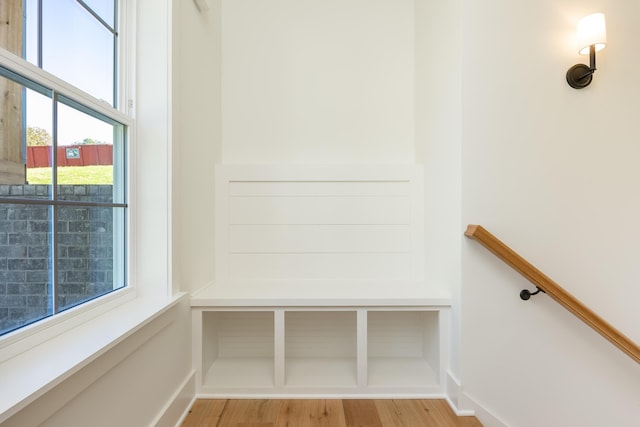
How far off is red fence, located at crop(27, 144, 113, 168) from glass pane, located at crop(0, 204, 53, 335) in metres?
0.15

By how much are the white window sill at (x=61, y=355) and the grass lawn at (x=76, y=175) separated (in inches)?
20.2

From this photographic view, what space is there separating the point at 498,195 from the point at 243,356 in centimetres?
191

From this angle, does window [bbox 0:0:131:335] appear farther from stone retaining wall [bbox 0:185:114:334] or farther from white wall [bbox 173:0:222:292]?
white wall [bbox 173:0:222:292]

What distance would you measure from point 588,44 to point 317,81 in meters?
1.49

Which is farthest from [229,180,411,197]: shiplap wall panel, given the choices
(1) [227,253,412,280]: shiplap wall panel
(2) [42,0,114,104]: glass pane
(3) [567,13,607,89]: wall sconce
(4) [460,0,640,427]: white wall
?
(3) [567,13,607,89]: wall sconce

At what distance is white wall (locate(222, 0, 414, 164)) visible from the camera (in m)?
2.00

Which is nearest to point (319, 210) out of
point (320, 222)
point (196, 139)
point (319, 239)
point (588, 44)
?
point (320, 222)

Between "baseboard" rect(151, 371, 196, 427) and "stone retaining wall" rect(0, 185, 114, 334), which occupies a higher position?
"stone retaining wall" rect(0, 185, 114, 334)

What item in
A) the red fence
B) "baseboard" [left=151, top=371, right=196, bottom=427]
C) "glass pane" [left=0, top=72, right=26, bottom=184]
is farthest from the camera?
"baseboard" [left=151, top=371, right=196, bottom=427]

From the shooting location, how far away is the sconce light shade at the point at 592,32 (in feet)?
4.25

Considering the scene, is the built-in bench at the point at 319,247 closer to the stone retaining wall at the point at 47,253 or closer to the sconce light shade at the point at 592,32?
the stone retaining wall at the point at 47,253

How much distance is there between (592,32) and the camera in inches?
51.5

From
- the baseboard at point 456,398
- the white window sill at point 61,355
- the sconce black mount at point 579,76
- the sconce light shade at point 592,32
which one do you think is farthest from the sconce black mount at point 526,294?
the white window sill at point 61,355

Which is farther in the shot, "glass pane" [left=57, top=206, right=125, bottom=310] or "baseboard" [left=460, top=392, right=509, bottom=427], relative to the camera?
"baseboard" [left=460, top=392, right=509, bottom=427]
